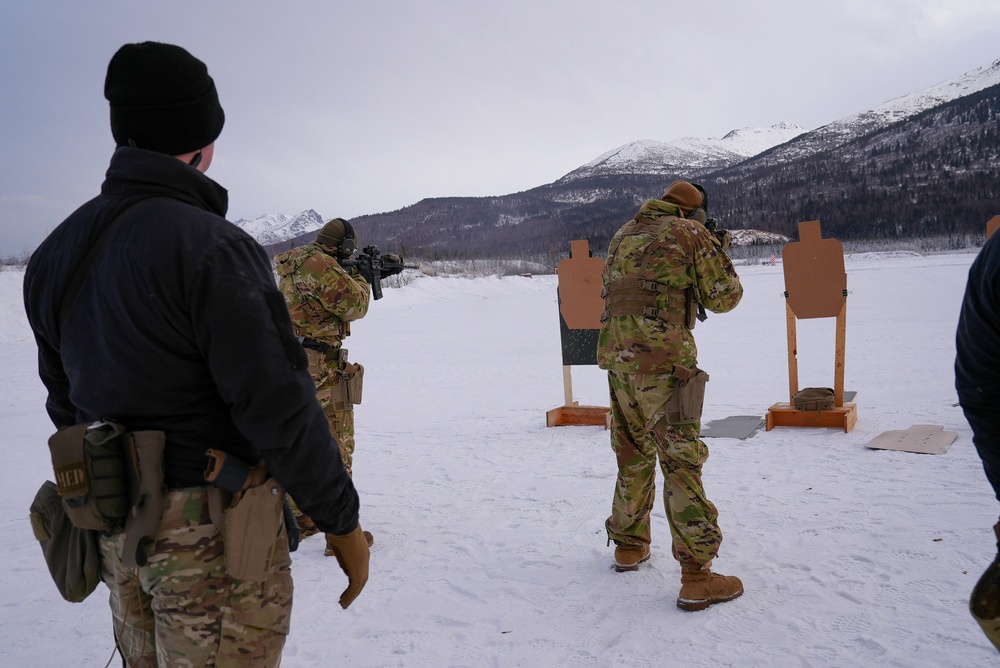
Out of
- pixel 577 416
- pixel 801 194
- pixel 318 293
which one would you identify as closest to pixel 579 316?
pixel 577 416

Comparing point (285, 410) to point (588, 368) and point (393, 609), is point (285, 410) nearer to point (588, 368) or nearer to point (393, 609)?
point (393, 609)

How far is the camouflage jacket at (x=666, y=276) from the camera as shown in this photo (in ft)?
10.2

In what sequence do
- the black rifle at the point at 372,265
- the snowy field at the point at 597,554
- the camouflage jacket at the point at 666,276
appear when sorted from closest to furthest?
the snowy field at the point at 597,554, the camouflage jacket at the point at 666,276, the black rifle at the point at 372,265

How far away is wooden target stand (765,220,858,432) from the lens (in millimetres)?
5930

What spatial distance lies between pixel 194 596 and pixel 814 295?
6230mm

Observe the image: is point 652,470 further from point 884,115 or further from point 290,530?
point 884,115

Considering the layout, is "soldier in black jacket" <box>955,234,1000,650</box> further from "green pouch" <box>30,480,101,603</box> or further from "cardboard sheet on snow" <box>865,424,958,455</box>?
"cardboard sheet on snow" <box>865,424,958,455</box>

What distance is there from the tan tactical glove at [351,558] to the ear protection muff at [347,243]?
3005 mm

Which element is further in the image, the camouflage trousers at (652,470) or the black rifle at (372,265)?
the black rifle at (372,265)

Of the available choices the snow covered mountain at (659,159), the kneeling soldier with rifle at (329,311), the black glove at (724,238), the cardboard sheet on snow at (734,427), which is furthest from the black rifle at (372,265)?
the snow covered mountain at (659,159)

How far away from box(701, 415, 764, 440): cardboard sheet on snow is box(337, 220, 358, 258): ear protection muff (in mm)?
3775

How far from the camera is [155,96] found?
151 centimetres

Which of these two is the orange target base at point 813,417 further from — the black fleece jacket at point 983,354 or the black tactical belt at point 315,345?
the black fleece jacket at point 983,354

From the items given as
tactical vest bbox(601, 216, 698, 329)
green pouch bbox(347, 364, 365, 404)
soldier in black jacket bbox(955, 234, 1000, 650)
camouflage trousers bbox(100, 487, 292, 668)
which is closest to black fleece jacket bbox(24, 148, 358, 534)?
camouflage trousers bbox(100, 487, 292, 668)
